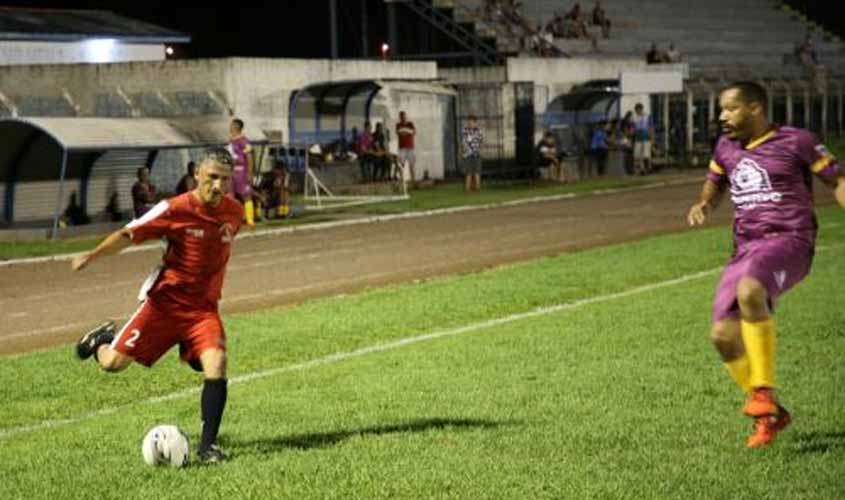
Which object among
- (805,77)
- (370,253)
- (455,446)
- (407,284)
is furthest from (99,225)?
(805,77)

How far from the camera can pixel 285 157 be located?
110 feet

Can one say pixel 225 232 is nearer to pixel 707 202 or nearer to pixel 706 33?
pixel 707 202

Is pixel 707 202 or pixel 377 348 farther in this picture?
pixel 377 348

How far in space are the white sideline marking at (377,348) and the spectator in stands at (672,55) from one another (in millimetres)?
33302

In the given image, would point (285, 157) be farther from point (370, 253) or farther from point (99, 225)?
point (370, 253)

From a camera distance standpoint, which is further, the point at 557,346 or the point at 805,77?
the point at 805,77

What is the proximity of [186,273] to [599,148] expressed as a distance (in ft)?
111

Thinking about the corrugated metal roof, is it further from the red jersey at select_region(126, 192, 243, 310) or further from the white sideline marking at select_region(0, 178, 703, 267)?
the red jersey at select_region(126, 192, 243, 310)

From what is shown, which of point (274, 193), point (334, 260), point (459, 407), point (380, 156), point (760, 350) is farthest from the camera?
point (380, 156)

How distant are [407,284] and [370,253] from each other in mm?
4103

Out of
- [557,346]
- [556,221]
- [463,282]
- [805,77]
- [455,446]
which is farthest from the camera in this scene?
[805,77]

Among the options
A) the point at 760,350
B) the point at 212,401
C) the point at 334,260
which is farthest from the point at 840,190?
the point at 334,260

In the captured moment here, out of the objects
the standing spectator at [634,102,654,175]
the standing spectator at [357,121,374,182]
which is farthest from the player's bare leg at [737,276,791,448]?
the standing spectator at [634,102,654,175]

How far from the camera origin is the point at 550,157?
39094 millimetres
